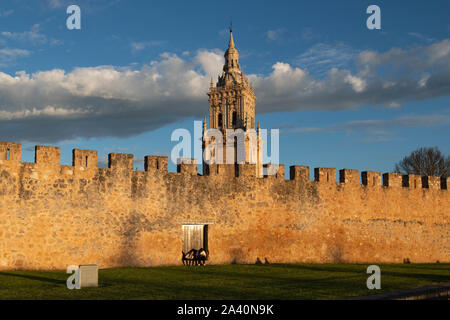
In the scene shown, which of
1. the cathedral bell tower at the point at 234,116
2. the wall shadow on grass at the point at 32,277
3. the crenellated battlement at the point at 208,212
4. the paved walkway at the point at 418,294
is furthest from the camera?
the cathedral bell tower at the point at 234,116

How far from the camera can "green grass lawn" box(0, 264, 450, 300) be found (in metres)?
9.80

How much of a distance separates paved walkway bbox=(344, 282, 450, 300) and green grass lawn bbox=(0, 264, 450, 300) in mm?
538

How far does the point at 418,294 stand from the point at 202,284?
4951 mm

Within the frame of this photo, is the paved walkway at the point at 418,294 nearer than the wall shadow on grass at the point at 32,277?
Yes

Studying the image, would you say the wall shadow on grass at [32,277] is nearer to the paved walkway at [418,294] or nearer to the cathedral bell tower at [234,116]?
the paved walkway at [418,294]

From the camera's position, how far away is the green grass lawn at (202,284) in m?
9.80

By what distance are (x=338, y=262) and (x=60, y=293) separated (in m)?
13.6

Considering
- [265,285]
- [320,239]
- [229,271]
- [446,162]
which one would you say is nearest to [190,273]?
[229,271]

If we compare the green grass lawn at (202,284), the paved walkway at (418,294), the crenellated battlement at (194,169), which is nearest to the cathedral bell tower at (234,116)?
the crenellated battlement at (194,169)

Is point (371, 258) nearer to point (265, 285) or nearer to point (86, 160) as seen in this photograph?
point (265, 285)

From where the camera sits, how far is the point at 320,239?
20.5 metres

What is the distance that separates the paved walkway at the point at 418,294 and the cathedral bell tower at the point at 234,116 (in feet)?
193

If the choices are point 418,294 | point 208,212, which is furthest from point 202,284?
point 208,212

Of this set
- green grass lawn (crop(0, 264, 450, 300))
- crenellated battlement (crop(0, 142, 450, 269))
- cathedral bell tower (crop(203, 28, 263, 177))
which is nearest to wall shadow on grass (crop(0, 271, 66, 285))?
green grass lawn (crop(0, 264, 450, 300))
